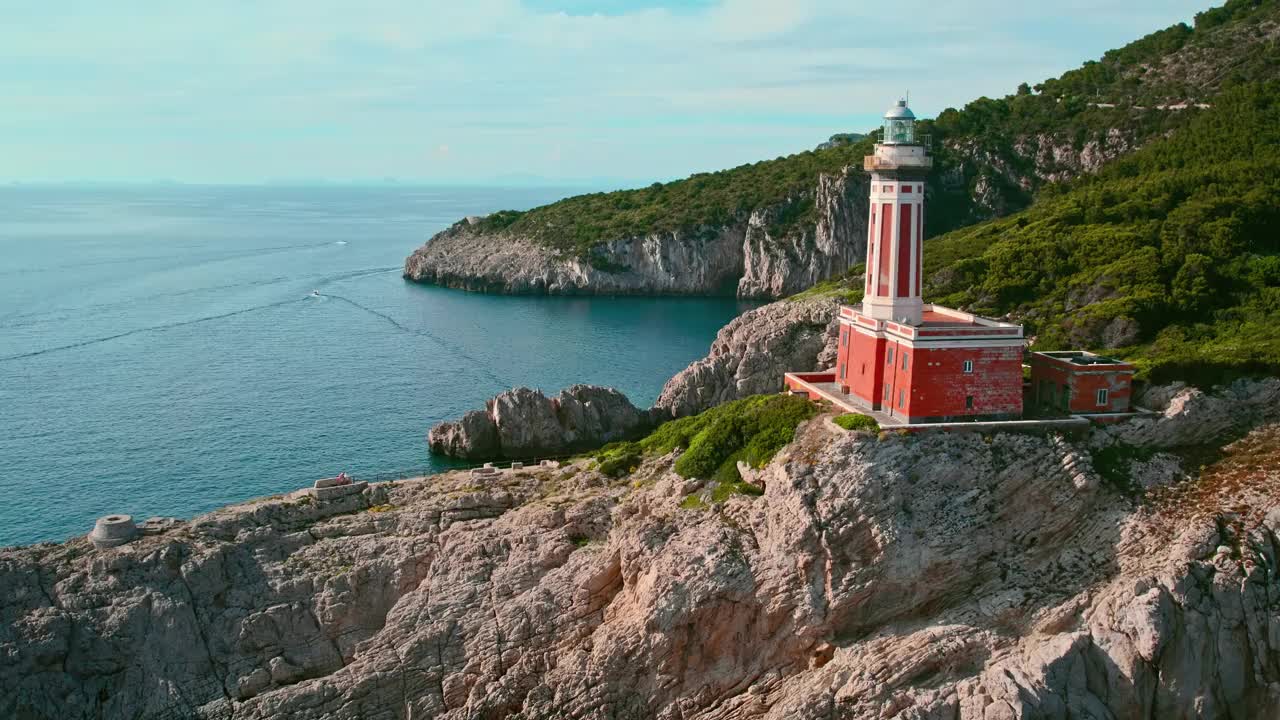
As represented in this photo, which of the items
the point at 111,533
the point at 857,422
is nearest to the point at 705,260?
the point at 857,422

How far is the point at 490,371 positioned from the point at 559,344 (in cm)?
1165

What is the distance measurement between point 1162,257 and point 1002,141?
50.5 m

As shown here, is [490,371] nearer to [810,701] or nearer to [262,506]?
[262,506]

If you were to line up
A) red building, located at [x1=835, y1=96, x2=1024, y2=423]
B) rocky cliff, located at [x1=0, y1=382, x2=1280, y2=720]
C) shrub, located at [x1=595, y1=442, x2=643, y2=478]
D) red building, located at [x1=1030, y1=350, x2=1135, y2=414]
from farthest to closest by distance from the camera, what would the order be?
1. shrub, located at [x1=595, y1=442, x2=643, y2=478]
2. red building, located at [x1=1030, y1=350, x2=1135, y2=414]
3. red building, located at [x1=835, y1=96, x2=1024, y2=423]
4. rocky cliff, located at [x1=0, y1=382, x2=1280, y2=720]

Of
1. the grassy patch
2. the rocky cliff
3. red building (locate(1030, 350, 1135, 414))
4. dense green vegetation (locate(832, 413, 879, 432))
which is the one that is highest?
red building (locate(1030, 350, 1135, 414))

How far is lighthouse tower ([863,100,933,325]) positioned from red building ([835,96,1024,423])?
3cm

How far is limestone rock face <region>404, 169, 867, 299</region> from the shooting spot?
107 meters

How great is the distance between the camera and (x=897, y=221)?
34.8m

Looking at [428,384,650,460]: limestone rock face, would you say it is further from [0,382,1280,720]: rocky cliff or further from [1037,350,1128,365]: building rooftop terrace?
[1037,350,1128,365]: building rooftop terrace

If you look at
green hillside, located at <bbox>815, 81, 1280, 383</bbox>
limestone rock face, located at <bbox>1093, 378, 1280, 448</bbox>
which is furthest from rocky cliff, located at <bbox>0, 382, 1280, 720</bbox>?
green hillside, located at <bbox>815, 81, 1280, 383</bbox>

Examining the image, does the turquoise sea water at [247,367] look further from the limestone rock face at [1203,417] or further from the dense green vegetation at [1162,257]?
the limestone rock face at [1203,417]

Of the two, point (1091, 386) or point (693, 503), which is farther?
point (1091, 386)

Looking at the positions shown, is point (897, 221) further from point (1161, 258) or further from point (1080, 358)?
point (1161, 258)

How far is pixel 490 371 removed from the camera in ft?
236
